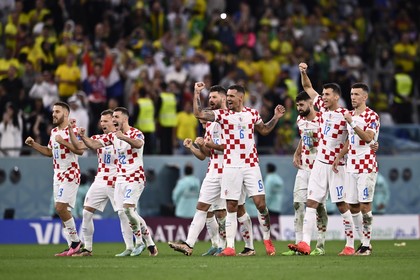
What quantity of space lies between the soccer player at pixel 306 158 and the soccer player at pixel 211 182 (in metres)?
1.11

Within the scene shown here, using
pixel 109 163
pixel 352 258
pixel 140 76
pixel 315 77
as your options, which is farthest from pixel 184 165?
pixel 352 258

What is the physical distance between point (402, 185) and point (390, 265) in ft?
47.9

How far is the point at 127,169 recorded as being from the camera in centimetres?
2081

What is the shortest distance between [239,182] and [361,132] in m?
2.32

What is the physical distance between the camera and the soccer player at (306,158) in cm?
2067

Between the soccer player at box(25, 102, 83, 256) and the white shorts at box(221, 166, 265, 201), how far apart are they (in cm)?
291

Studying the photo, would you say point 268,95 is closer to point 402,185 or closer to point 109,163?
point 402,185

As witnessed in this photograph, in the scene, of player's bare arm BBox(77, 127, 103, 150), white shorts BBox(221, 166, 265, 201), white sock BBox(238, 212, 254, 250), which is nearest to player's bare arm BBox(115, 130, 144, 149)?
player's bare arm BBox(77, 127, 103, 150)

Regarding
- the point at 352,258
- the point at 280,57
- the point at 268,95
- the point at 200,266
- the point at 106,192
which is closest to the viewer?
the point at 200,266

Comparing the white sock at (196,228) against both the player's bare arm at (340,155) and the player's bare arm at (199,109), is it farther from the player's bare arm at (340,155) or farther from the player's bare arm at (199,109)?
the player's bare arm at (340,155)

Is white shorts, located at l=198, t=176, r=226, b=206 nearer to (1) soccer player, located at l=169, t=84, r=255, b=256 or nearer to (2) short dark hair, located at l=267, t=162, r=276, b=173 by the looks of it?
(1) soccer player, located at l=169, t=84, r=255, b=256

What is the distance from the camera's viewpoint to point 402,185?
31891 millimetres

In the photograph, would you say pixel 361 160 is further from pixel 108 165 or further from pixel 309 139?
pixel 108 165

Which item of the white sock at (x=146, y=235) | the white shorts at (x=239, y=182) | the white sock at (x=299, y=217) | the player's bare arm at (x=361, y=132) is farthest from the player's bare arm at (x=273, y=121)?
the white sock at (x=146, y=235)
